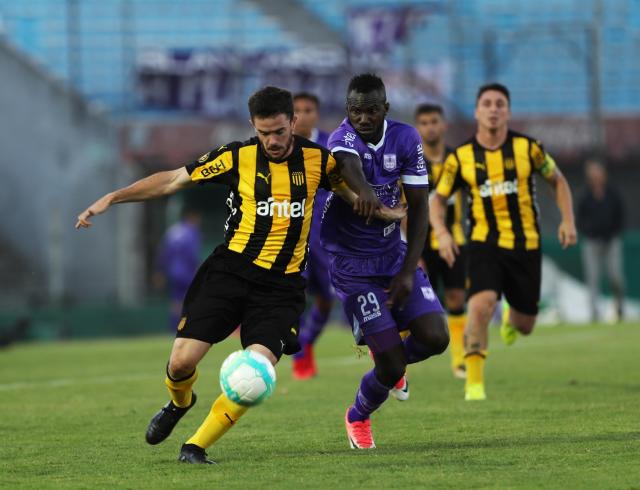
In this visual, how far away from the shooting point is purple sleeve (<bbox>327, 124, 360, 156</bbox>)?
689 cm

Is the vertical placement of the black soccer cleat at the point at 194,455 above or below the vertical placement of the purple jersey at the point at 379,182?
below

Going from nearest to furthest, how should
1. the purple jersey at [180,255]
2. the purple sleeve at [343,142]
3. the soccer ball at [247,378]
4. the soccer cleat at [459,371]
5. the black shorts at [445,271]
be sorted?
the soccer ball at [247,378]
the purple sleeve at [343,142]
the soccer cleat at [459,371]
the black shorts at [445,271]
the purple jersey at [180,255]

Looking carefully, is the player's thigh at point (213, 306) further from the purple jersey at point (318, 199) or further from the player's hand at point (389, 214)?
the purple jersey at point (318, 199)

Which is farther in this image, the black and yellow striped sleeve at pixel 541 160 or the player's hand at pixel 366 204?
the black and yellow striped sleeve at pixel 541 160

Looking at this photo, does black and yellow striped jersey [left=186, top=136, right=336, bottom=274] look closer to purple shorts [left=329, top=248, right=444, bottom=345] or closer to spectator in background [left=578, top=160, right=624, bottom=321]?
purple shorts [left=329, top=248, right=444, bottom=345]

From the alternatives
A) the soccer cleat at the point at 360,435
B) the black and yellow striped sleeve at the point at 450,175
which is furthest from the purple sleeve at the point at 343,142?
the black and yellow striped sleeve at the point at 450,175

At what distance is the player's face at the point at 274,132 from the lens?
6.46m

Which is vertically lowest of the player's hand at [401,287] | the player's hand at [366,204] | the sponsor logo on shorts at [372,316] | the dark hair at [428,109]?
the sponsor logo on shorts at [372,316]

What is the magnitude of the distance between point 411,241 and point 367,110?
731mm

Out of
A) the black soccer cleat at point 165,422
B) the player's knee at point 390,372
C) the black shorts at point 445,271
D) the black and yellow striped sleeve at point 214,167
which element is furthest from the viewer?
the black shorts at point 445,271

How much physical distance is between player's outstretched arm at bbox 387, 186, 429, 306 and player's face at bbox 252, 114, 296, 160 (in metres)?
0.87

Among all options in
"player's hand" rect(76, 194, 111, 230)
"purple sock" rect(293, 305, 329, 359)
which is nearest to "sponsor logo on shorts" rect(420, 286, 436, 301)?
"player's hand" rect(76, 194, 111, 230)

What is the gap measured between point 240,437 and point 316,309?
14.1 feet

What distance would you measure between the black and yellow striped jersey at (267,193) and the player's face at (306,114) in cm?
392
